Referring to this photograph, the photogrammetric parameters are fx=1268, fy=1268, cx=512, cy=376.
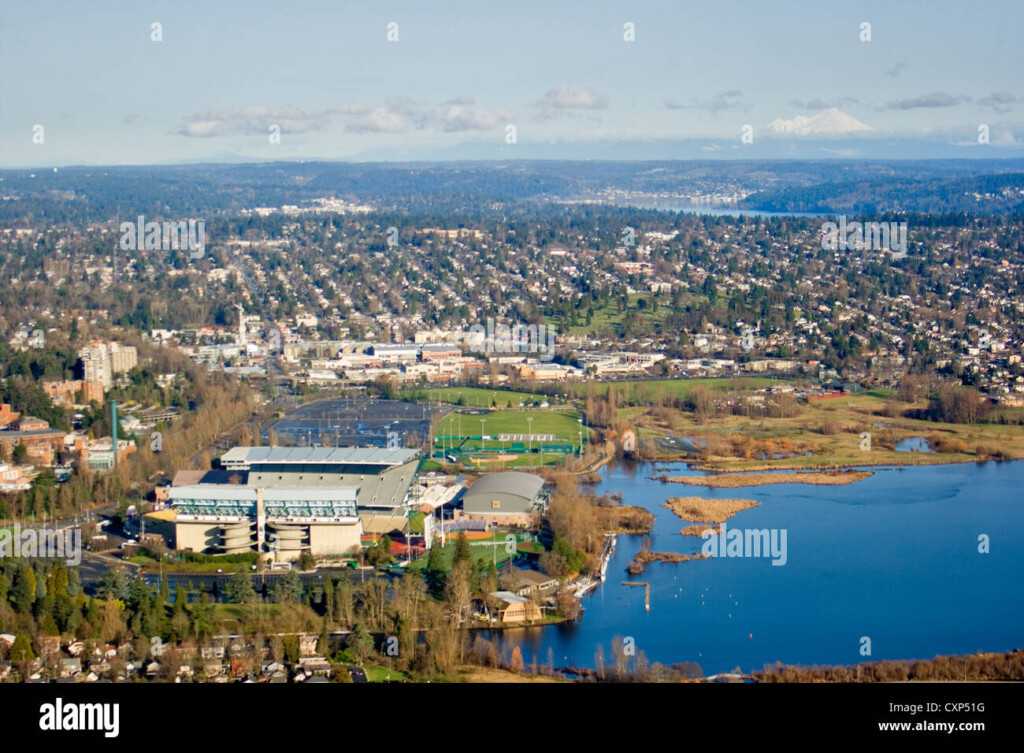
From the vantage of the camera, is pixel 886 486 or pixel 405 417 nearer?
pixel 886 486

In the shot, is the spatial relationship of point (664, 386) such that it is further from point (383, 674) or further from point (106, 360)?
point (383, 674)

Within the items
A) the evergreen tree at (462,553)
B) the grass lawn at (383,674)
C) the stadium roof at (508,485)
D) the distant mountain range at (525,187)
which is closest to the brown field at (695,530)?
the stadium roof at (508,485)

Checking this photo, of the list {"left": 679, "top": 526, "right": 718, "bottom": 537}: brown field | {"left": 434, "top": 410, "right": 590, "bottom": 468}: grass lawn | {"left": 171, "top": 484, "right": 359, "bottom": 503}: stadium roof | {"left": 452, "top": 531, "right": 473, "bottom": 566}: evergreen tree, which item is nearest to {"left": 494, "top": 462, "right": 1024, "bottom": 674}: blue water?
{"left": 679, "top": 526, "right": 718, "bottom": 537}: brown field

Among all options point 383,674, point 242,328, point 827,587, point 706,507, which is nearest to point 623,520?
point 706,507

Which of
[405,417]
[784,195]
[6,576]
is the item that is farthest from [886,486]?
[784,195]

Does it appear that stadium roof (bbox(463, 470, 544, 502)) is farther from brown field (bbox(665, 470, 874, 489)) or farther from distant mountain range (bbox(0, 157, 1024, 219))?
distant mountain range (bbox(0, 157, 1024, 219))
